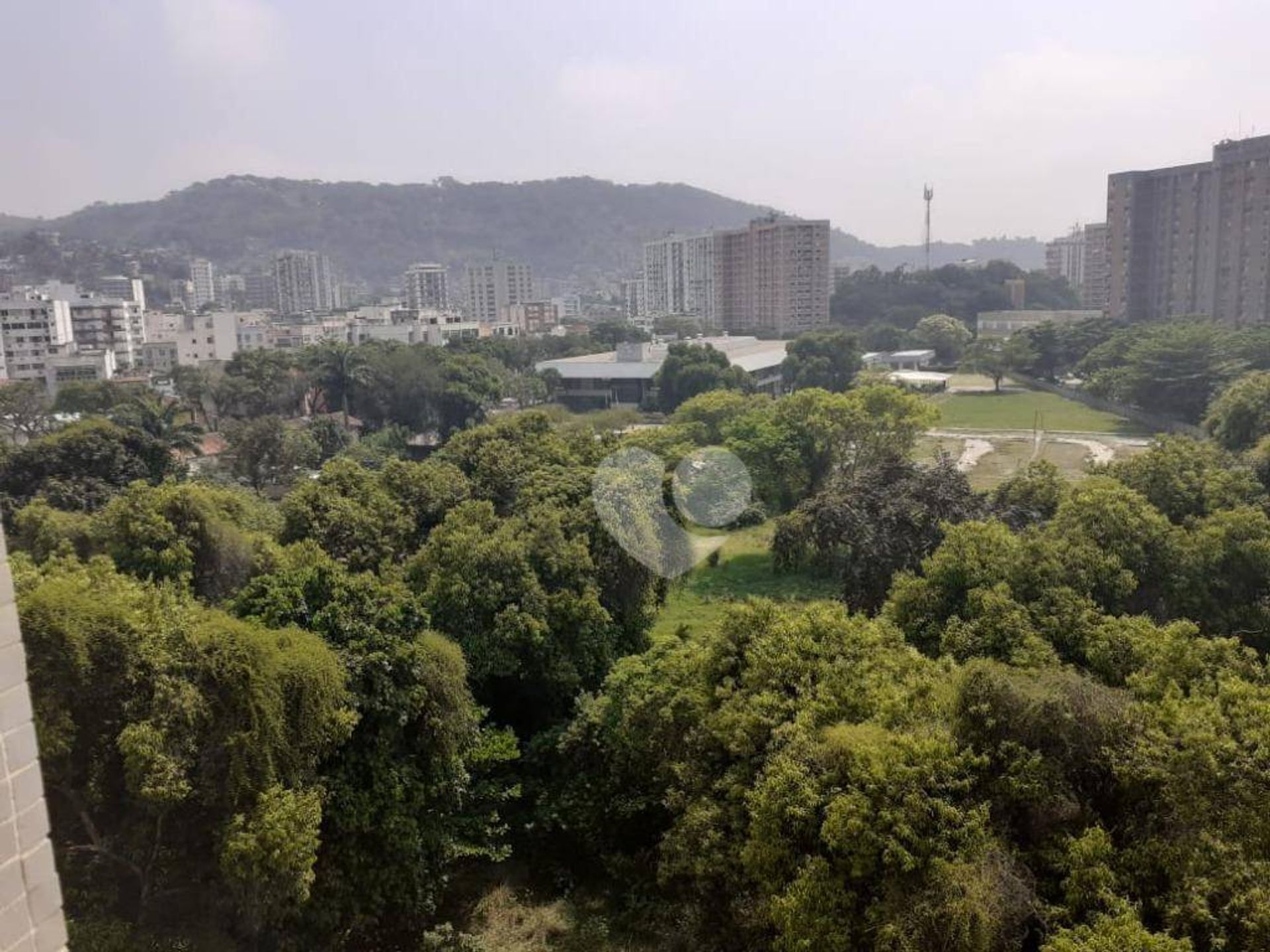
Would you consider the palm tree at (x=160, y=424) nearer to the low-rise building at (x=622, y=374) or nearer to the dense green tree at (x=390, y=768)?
the dense green tree at (x=390, y=768)

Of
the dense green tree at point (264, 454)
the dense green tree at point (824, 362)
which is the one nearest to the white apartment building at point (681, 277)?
the dense green tree at point (824, 362)

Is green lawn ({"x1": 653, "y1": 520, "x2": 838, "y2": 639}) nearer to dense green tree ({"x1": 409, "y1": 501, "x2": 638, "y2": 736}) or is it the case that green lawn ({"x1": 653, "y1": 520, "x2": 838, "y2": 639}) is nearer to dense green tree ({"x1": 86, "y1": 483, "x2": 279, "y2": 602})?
dense green tree ({"x1": 409, "y1": 501, "x2": 638, "y2": 736})

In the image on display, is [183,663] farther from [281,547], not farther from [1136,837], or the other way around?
[1136,837]

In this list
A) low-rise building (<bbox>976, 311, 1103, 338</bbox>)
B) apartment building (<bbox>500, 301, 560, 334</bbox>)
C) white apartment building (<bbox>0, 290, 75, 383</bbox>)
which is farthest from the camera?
apartment building (<bbox>500, 301, 560, 334</bbox>)

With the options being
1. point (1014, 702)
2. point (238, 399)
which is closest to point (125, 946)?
point (1014, 702)

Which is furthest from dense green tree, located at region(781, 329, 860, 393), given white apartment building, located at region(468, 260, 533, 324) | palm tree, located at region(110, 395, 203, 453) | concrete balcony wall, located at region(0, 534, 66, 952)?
white apartment building, located at region(468, 260, 533, 324)

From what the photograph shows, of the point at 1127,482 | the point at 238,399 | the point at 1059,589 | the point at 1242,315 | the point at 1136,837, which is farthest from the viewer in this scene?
the point at 1242,315

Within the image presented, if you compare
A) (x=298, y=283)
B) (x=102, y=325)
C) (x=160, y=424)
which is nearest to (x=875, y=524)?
(x=160, y=424)
